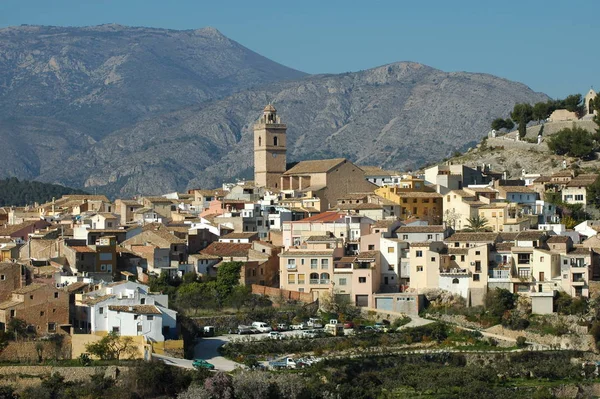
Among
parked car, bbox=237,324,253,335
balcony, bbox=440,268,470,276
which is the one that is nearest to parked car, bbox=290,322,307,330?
parked car, bbox=237,324,253,335

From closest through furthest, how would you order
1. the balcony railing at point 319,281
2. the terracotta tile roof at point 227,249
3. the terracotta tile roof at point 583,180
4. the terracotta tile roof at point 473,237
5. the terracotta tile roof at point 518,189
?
the balcony railing at point 319,281, the terracotta tile roof at point 473,237, the terracotta tile roof at point 227,249, the terracotta tile roof at point 518,189, the terracotta tile roof at point 583,180

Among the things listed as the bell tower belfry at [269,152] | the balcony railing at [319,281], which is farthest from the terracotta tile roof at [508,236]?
the bell tower belfry at [269,152]

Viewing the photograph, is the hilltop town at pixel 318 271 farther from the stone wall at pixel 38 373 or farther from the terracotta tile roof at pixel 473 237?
the stone wall at pixel 38 373

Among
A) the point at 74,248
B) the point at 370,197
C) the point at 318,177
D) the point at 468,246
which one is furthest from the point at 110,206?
the point at 468,246

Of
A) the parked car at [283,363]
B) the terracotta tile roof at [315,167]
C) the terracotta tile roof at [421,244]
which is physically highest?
the terracotta tile roof at [315,167]

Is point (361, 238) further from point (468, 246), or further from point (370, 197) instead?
point (370, 197)

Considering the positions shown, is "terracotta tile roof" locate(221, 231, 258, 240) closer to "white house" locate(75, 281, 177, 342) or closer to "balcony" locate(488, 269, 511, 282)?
"balcony" locate(488, 269, 511, 282)
